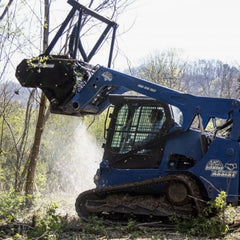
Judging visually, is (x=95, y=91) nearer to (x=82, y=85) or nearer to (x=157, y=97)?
(x=82, y=85)

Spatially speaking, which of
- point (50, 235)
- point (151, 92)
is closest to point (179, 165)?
point (151, 92)

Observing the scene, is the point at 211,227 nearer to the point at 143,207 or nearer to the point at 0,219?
the point at 143,207

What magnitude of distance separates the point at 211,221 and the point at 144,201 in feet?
4.58

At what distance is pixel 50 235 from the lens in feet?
17.4

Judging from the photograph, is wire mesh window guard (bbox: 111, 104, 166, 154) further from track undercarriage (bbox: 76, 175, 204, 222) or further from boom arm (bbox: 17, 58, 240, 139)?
track undercarriage (bbox: 76, 175, 204, 222)

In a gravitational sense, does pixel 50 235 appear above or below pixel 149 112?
below

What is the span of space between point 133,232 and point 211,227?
118cm

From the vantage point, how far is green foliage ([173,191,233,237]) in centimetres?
591

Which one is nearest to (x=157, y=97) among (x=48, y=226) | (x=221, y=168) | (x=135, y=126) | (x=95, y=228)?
(x=135, y=126)

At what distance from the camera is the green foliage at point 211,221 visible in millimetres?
5910

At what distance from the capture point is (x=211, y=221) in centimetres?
604

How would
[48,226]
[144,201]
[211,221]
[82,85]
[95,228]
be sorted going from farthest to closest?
[82,85] < [144,201] < [95,228] < [211,221] < [48,226]

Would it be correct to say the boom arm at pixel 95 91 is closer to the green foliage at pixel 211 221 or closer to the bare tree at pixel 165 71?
the green foliage at pixel 211 221

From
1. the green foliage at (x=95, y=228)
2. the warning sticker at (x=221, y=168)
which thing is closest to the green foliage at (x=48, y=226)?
the green foliage at (x=95, y=228)
